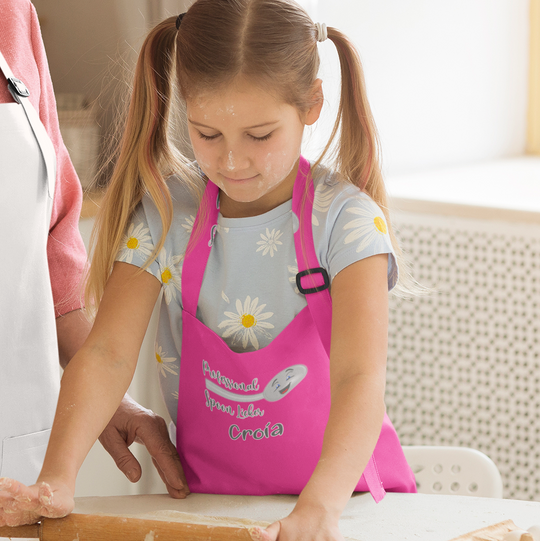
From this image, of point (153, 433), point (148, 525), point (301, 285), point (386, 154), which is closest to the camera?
point (148, 525)

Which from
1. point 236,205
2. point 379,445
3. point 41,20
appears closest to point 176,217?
point 236,205

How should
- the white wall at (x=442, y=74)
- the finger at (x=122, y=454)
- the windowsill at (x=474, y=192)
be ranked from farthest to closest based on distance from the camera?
the white wall at (x=442, y=74)
the windowsill at (x=474, y=192)
the finger at (x=122, y=454)

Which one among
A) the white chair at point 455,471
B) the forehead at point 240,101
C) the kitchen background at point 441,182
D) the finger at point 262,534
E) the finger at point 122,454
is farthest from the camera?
the kitchen background at point 441,182

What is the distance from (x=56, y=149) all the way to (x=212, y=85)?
364mm

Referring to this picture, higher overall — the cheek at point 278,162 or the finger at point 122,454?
the cheek at point 278,162

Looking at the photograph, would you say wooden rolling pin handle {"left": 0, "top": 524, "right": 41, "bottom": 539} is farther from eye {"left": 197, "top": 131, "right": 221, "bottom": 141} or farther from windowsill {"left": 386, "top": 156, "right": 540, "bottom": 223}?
windowsill {"left": 386, "top": 156, "right": 540, "bottom": 223}

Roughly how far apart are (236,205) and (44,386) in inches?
13.6

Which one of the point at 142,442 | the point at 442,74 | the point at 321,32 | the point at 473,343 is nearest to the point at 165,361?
the point at 142,442

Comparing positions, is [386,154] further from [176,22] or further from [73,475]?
[73,475]

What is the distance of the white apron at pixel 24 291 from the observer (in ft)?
2.61

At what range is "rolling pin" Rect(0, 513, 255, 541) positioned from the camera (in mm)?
529

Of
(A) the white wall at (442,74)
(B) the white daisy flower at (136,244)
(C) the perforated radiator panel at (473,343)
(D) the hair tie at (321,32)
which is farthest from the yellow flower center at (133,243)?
(A) the white wall at (442,74)

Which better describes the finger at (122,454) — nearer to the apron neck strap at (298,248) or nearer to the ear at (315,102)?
the apron neck strap at (298,248)

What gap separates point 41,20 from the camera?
1419 millimetres
